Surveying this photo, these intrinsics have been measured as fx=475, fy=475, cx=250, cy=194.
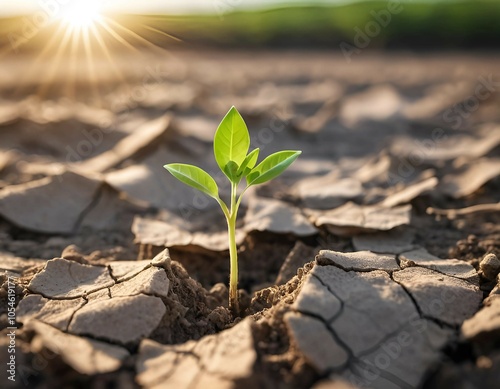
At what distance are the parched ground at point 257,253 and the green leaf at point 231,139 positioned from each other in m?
0.40

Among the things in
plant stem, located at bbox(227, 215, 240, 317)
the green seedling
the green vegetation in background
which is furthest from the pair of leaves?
the green vegetation in background

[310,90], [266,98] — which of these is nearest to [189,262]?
[266,98]

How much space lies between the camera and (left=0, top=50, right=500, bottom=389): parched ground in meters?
1.20

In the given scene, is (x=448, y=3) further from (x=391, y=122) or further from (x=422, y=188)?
(x=422, y=188)

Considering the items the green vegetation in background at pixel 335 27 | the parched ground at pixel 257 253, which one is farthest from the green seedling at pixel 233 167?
the green vegetation in background at pixel 335 27

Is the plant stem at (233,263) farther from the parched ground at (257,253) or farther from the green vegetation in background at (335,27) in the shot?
the green vegetation in background at (335,27)

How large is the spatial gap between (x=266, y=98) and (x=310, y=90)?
110cm

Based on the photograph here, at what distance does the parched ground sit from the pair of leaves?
0.99 feet

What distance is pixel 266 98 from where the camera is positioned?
5477 mm

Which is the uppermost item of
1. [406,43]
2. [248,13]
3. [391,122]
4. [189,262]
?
[248,13]

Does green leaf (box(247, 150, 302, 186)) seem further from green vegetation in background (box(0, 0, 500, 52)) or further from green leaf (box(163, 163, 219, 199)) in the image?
green vegetation in background (box(0, 0, 500, 52))

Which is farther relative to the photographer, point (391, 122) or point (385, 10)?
point (385, 10)

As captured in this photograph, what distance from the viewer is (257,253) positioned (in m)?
2.06

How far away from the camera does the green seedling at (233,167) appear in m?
1.47
